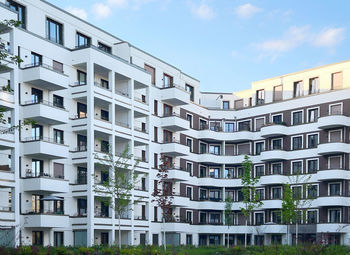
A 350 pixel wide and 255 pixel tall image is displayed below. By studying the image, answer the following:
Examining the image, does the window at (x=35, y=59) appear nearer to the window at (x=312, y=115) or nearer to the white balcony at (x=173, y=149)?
the white balcony at (x=173, y=149)

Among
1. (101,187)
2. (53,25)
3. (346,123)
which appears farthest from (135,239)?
(346,123)

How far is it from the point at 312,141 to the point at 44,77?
1331 inches

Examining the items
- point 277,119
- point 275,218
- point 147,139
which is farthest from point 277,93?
point 147,139

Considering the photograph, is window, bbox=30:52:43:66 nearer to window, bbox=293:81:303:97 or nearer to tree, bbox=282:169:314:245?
tree, bbox=282:169:314:245

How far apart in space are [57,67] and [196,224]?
94.7 ft

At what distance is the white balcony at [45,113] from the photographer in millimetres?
40438

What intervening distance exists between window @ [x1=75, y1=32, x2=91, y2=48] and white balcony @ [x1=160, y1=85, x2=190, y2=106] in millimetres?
12592

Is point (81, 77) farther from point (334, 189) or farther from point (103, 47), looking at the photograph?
point (334, 189)

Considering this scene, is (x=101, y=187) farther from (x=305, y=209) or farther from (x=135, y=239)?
(x=305, y=209)

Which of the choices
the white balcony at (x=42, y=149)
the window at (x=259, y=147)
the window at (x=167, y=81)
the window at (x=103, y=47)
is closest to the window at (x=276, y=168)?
the window at (x=259, y=147)

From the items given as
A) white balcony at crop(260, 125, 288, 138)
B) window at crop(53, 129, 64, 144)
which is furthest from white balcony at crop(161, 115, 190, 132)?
window at crop(53, 129, 64, 144)

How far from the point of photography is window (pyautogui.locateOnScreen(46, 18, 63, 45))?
44.9 meters

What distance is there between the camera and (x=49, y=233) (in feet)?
139

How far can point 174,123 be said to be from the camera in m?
58.2
